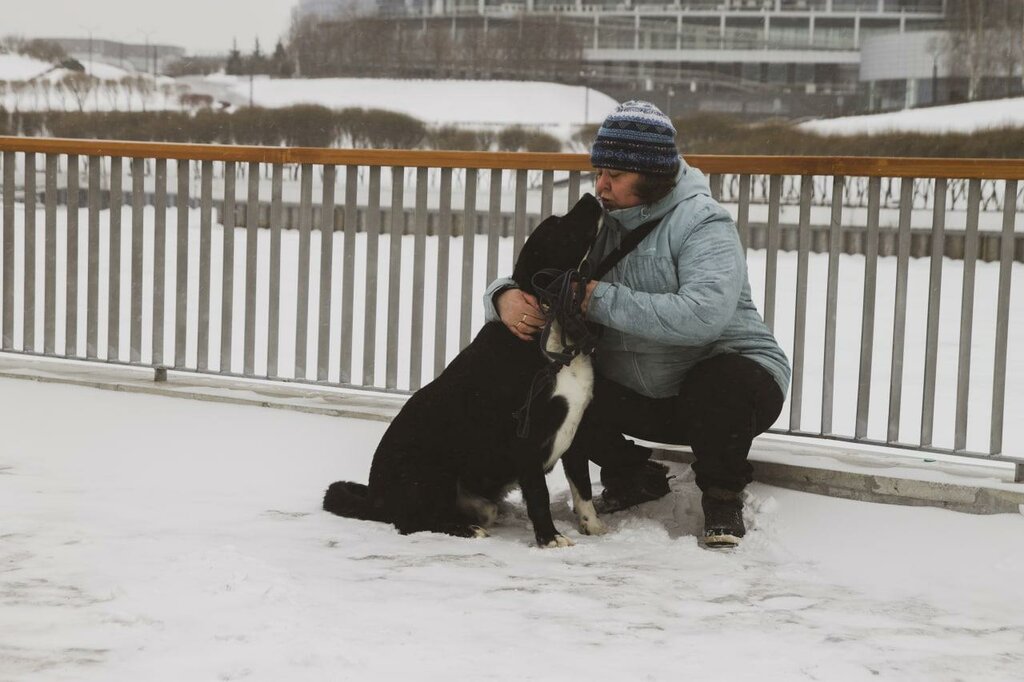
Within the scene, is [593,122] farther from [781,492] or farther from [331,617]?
[331,617]

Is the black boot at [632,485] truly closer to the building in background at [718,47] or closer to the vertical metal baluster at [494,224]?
the vertical metal baluster at [494,224]

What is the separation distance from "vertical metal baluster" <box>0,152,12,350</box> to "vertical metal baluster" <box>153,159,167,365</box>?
2.25ft

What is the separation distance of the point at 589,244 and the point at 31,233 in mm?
3010

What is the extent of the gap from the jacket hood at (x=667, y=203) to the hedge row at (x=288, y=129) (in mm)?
12359

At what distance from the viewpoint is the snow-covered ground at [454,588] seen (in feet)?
6.73

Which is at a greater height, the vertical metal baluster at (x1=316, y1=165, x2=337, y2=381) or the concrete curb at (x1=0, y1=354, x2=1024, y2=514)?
the vertical metal baluster at (x1=316, y1=165, x2=337, y2=381)

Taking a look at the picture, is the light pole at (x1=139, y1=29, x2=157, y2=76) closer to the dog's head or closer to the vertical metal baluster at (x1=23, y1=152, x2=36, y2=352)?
the vertical metal baluster at (x1=23, y1=152, x2=36, y2=352)

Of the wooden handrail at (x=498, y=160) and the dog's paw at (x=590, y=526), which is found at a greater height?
the wooden handrail at (x=498, y=160)

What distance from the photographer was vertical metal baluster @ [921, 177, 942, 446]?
3.35 meters

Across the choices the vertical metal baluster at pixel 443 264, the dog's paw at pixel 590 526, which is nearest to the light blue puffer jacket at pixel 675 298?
the dog's paw at pixel 590 526

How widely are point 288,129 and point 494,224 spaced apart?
1288 centimetres

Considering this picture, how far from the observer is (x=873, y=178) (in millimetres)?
3393

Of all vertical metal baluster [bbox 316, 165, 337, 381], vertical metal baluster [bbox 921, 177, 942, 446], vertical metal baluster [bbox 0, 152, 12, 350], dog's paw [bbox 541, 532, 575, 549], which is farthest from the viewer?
vertical metal baluster [bbox 0, 152, 12, 350]

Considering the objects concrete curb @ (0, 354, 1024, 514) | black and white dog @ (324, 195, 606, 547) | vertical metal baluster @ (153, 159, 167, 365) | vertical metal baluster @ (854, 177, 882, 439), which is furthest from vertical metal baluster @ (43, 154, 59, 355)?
vertical metal baluster @ (854, 177, 882, 439)
